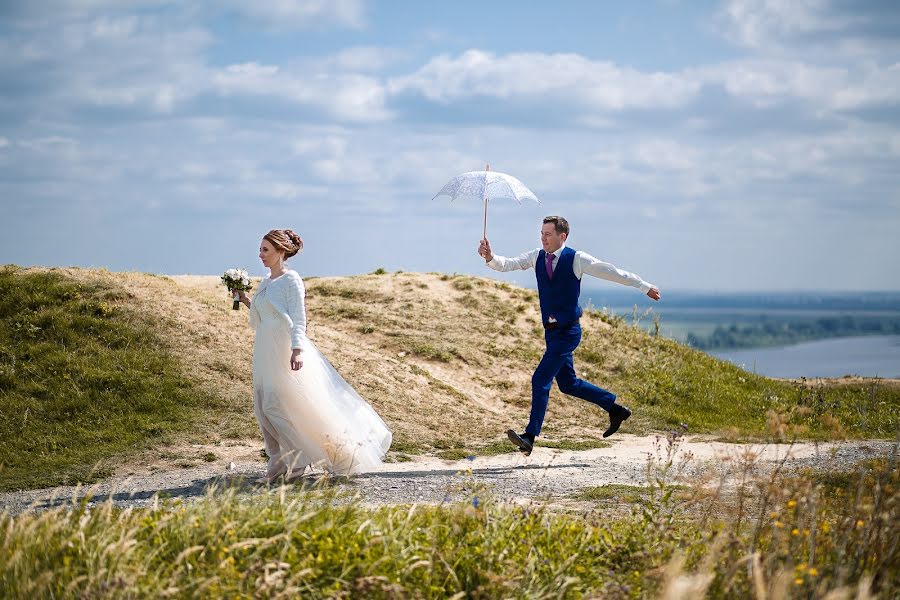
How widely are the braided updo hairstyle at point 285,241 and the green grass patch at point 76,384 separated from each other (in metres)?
3.52

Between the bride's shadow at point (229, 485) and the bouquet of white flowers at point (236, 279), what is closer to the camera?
the bride's shadow at point (229, 485)

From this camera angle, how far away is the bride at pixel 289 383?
949 cm

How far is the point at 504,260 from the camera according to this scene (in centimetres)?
1155

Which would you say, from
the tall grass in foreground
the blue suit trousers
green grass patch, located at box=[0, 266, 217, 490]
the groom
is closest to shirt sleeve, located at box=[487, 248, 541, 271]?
the groom

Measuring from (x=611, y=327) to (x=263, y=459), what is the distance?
1113 centimetres

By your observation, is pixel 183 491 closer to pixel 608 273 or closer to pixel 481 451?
pixel 481 451

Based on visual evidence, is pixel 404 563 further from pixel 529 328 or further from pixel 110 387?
pixel 529 328

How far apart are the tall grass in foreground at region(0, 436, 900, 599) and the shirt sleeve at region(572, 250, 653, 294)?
4.85 m

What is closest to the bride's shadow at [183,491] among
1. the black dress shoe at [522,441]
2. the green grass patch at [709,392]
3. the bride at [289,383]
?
the bride at [289,383]

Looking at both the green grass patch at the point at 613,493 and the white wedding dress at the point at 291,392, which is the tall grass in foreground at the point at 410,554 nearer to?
the green grass patch at the point at 613,493

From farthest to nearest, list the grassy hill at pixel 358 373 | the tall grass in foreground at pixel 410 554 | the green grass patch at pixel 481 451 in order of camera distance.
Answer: the grassy hill at pixel 358 373
the green grass patch at pixel 481 451
the tall grass in foreground at pixel 410 554

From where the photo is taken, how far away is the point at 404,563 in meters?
5.73

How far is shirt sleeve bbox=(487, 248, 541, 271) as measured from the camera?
11.5 metres

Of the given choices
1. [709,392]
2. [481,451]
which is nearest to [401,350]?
[481,451]
